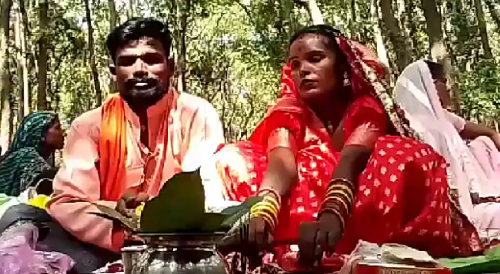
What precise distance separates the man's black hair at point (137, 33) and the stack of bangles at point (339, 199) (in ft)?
2.73

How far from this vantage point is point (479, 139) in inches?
159

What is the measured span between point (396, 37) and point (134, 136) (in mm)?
7163

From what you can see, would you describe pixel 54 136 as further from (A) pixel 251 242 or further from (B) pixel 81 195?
(A) pixel 251 242

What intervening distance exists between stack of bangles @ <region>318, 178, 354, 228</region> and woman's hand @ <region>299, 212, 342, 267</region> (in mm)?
52

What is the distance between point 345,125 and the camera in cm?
257

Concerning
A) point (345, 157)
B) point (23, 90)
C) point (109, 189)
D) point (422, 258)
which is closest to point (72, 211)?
point (109, 189)

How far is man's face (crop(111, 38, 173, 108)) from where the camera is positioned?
102 inches

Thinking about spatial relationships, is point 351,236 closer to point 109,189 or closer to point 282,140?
point 282,140

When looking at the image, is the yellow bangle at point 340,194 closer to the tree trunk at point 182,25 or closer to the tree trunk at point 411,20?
the tree trunk at point 182,25

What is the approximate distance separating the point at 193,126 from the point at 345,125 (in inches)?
22.0

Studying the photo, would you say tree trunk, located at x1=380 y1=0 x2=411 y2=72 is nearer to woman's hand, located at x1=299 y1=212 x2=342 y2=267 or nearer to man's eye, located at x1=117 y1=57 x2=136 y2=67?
man's eye, located at x1=117 y1=57 x2=136 y2=67

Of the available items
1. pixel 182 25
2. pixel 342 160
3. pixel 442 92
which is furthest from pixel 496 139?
pixel 182 25

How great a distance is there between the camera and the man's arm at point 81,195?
7.68 ft

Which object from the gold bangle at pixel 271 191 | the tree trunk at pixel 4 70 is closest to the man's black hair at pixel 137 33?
the gold bangle at pixel 271 191
